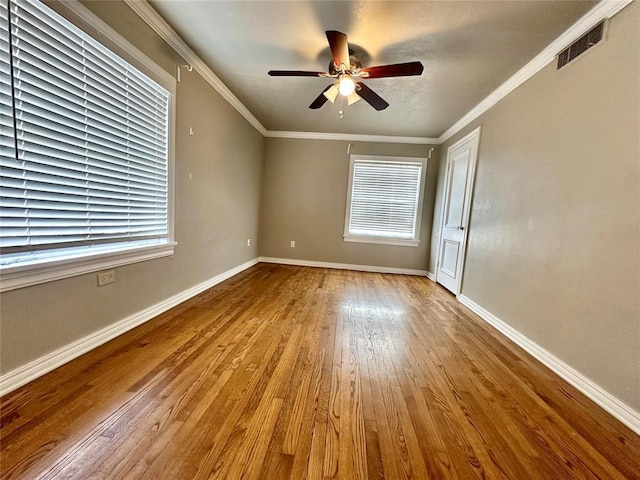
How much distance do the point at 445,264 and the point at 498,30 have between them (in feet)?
9.39

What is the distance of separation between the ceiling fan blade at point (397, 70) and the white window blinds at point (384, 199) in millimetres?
2684

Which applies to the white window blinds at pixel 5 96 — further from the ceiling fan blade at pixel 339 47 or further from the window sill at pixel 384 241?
the window sill at pixel 384 241

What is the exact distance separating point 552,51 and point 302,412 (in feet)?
10.2

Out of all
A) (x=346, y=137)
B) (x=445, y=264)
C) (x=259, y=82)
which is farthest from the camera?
(x=346, y=137)

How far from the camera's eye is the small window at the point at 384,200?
4762mm

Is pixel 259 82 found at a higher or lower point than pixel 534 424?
higher

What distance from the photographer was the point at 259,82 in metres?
3.01

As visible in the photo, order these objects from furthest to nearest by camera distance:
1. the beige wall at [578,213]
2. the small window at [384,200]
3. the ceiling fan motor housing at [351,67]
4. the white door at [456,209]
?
the small window at [384,200] → the white door at [456,209] → the ceiling fan motor housing at [351,67] → the beige wall at [578,213]

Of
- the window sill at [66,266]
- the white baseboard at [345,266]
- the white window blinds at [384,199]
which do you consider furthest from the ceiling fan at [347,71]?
the white baseboard at [345,266]

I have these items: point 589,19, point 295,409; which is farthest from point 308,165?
point 295,409

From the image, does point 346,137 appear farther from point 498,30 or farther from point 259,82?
point 498,30

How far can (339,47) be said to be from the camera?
192 centimetres

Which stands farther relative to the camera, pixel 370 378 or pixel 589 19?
pixel 589 19

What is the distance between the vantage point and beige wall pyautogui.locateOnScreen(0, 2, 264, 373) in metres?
1.42
